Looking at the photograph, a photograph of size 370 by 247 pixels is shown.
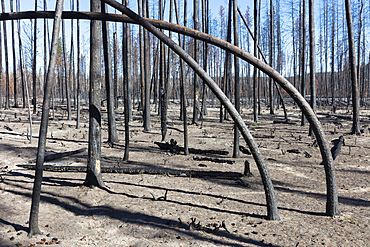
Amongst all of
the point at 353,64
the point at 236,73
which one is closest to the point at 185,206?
the point at 236,73

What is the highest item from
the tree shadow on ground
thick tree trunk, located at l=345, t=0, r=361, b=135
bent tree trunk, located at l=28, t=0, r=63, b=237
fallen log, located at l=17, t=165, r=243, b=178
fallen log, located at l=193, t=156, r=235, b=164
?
thick tree trunk, located at l=345, t=0, r=361, b=135

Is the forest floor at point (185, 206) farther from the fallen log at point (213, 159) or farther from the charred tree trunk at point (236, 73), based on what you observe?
the charred tree trunk at point (236, 73)

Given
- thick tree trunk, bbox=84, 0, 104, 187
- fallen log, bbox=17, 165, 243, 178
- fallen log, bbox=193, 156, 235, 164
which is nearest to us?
thick tree trunk, bbox=84, 0, 104, 187

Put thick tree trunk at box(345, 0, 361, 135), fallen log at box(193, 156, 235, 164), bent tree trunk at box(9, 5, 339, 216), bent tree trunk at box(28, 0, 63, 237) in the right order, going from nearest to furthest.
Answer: bent tree trunk at box(28, 0, 63, 237) < bent tree trunk at box(9, 5, 339, 216) < fallen log at box(193, 156, 235, 164) < thick tree trunk at box(345, 0, 361, 135)

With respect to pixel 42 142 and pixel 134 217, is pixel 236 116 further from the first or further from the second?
pixel 42 142

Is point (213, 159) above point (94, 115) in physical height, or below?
below

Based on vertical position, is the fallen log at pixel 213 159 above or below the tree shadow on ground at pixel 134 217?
above

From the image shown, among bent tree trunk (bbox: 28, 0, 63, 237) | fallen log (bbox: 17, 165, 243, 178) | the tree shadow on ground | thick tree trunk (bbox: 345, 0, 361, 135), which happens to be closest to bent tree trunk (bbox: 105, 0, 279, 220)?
the tree shadow on ground

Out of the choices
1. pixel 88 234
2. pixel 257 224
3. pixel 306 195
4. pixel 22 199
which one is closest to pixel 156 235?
pixel 88 234

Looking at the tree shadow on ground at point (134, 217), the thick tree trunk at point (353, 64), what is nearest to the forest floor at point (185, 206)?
the tree shadow on ground at point (134, 217)

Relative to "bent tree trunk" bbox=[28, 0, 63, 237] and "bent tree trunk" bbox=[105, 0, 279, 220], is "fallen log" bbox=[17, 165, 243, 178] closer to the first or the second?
"bent tree trunk" bbox=[105, 0, 279, 220]

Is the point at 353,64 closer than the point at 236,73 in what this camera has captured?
No

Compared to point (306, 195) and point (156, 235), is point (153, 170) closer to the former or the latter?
point (156, 235)

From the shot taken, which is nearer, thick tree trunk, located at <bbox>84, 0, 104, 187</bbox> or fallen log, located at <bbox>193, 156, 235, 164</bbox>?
thick tree trunk, located at <bbox>84, 0, 104, 187</bbox>
